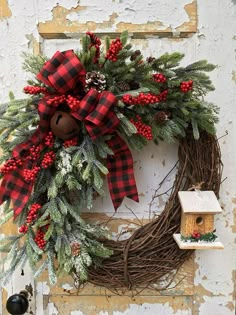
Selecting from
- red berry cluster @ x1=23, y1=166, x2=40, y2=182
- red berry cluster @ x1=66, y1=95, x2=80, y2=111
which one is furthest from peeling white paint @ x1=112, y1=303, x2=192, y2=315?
red berry cluster @ x1=66, y1=95, x2=80, y2=111

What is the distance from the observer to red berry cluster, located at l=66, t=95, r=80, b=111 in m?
0.73

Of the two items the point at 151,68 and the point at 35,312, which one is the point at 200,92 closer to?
the point at 151,68

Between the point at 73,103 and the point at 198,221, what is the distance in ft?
1.33

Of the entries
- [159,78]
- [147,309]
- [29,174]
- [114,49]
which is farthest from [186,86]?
[147,309]

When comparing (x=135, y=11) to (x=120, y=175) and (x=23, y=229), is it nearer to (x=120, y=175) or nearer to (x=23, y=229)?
(x=120, y=175)

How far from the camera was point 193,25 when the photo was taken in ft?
3.00

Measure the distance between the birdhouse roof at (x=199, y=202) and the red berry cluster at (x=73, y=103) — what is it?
323 millimetres

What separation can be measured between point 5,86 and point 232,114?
618mm

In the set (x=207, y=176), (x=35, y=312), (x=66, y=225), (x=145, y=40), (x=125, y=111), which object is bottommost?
(x=35, y=312)

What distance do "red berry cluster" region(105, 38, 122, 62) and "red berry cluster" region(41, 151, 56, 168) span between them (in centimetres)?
25

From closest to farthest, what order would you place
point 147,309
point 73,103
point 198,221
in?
point 73,103, point 198,221, point 147,309

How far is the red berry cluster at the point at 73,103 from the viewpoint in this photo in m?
0.73

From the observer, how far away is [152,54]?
919mm

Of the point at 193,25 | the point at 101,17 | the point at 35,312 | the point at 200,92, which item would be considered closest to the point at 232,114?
the point at 200,92
